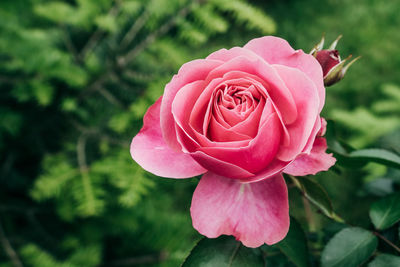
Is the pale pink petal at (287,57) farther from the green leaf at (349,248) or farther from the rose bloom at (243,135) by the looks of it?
the green leaf at (349,248)

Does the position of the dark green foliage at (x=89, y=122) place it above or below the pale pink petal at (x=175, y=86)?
below

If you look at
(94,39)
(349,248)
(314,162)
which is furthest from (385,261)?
(94,39)

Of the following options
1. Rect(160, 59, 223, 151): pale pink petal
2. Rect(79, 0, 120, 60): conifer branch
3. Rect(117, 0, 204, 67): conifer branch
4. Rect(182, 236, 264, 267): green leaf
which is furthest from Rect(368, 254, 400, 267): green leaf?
Rect(79, 0, 120, 60): conifer branch

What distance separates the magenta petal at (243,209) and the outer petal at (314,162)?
2 cm

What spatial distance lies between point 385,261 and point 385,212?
0.07 m

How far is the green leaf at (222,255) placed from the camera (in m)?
0.38

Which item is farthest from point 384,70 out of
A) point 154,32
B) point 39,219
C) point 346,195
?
point 39,219

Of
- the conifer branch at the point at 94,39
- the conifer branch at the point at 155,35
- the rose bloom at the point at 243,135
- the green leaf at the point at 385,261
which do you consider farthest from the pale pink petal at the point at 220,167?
the conifer branch at the point at 94,39

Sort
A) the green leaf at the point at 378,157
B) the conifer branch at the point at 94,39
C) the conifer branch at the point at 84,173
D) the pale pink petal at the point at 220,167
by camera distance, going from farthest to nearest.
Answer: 1. the conifer branch at the point at 94,39
2. the conifer branch at the point at 84,173
3. the green leaf at the point at 378,157
4. the pale pink petal at the point at 220,167

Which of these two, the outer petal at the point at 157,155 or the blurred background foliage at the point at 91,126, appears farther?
the blurred background foliage at the point at 91,126

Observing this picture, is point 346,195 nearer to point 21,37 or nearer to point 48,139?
point 48,139

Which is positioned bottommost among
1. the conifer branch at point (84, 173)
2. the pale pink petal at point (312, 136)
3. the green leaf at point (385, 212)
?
the conifer branch at point (84, 173)

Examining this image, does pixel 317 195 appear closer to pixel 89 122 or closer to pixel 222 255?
pixel 222 255

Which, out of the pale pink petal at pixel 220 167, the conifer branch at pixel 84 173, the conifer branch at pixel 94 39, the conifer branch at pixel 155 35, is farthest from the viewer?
the conifer branch at pixel 94 39
